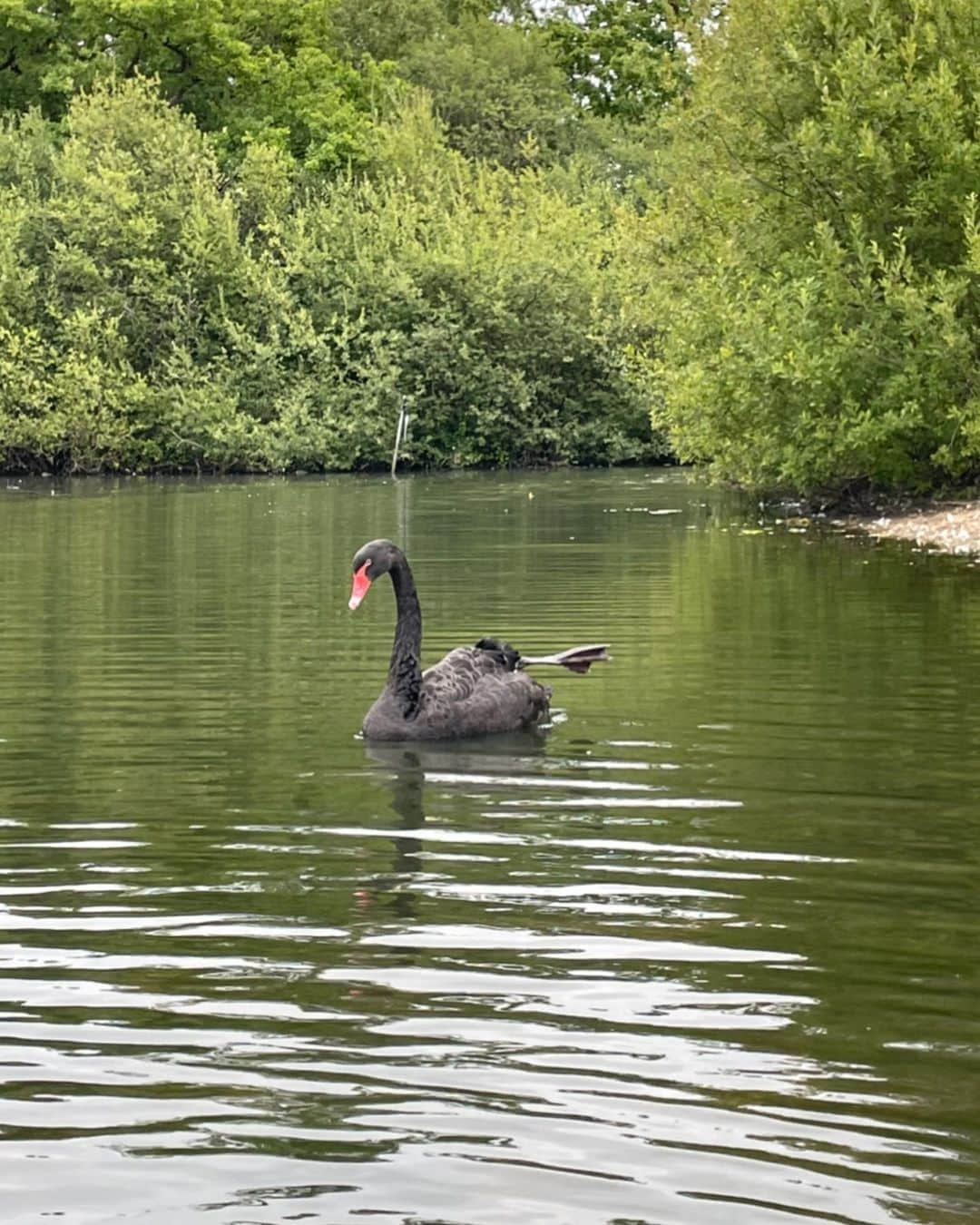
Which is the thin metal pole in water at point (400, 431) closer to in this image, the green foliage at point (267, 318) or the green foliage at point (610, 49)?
the green foliage at point (267, 318)

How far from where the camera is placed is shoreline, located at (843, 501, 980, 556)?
93.5 feet

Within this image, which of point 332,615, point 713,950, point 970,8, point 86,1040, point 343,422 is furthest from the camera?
point 343,422

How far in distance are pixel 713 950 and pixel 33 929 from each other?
8.09 feet

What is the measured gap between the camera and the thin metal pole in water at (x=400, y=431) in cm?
5655

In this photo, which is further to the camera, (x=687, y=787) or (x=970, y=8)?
(x=970, y=8)

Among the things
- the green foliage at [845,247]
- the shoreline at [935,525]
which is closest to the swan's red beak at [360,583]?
the shoreline at [935,525]

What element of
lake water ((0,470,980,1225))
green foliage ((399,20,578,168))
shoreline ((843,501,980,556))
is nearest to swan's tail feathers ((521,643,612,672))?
lake water ((0,470,980,1225))

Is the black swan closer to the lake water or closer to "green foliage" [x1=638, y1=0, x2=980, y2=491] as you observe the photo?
the lake water

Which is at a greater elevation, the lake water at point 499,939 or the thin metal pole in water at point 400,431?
the thin metal pole in water at point 400,431

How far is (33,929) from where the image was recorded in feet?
26.2

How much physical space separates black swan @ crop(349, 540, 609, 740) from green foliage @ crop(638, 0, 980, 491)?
16.6 metres

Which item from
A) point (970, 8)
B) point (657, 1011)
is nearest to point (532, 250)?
point (970, 8)

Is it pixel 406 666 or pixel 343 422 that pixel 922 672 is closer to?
pixel 406 666

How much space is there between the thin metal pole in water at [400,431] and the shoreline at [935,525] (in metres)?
23.1
